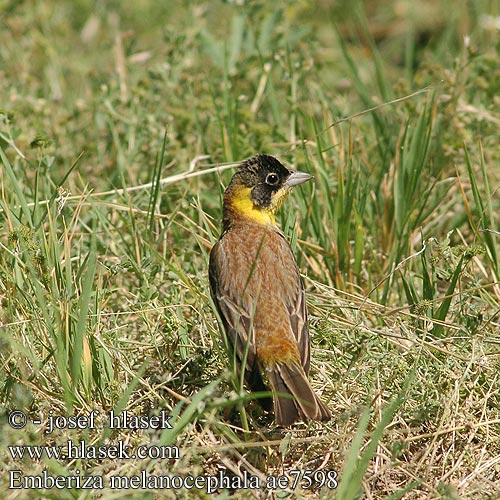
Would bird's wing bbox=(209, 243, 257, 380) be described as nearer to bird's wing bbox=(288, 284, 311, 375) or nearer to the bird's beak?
bird's wing bbox=(288, 284, 311, 375)

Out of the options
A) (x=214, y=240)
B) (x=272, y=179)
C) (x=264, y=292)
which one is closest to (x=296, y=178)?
(x=272, y=179)

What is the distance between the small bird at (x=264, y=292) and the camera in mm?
3783

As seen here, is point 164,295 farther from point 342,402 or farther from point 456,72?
point 456,72

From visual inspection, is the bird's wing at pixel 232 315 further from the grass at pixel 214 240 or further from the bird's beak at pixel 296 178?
the bird's beak at pixel 296 178

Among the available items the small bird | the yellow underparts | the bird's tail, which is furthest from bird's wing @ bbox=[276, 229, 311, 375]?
the yellow underparts

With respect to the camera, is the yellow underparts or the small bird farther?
the yellow underparts

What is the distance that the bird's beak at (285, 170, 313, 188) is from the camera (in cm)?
493

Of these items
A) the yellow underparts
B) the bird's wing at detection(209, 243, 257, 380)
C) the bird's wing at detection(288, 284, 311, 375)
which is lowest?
the bird's wing at detection(288, 284, 311, 375)

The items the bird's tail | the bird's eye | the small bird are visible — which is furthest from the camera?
the bird's eye

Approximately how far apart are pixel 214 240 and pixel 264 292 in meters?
0.64

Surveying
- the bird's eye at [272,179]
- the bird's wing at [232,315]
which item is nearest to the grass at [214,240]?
the bird's wing at [232,315]

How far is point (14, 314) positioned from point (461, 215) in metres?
2.72

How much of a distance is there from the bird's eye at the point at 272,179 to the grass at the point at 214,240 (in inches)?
8.9

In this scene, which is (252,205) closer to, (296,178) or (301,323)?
(296,178)
